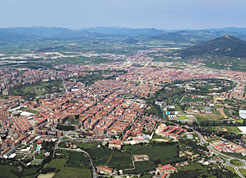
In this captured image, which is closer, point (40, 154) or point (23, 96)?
point (40, 154)

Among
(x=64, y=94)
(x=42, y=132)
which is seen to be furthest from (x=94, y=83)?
(x=42, y=132)

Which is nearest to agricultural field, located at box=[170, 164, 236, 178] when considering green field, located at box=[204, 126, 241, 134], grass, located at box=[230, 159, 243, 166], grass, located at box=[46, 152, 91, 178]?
grass, located at box=[230, 159, 243, 166]

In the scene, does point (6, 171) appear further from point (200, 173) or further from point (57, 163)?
point (200, 173)

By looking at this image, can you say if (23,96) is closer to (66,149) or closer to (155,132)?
(66,149)

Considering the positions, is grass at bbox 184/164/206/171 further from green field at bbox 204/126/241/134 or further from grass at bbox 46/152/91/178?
green field at bbox 204/126/241/134

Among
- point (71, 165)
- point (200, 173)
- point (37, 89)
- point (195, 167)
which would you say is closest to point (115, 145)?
point (71, 165)

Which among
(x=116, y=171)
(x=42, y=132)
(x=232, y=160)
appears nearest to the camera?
(x=116, y=171)

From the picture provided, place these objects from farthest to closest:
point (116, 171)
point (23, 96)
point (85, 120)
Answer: point (23, 96), point (85, 120), point (116, 171)

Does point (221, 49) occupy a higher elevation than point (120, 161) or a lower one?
higher
